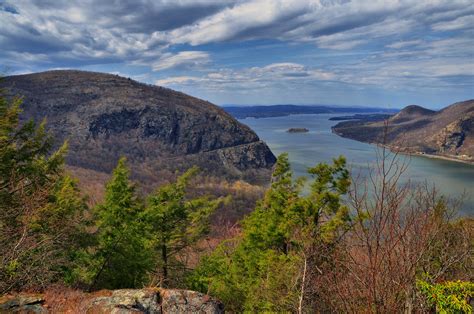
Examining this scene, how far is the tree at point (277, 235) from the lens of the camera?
14.8 m

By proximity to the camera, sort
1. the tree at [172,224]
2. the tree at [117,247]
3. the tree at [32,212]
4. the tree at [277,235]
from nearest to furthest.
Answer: the tree at [32,212], the tree at [117,247], the tree at [277,235], the tree at [172,224]

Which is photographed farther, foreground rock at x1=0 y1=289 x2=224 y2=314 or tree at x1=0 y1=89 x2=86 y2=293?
tree at x1=0 y1=89 x2=86 y2=293

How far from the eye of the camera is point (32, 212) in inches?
428

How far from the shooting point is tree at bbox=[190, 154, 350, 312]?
14.8 meters

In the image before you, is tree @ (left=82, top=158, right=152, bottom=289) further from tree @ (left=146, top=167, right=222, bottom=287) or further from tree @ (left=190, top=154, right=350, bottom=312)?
tree @ (left=190, top=154, right=350, bottom=312)

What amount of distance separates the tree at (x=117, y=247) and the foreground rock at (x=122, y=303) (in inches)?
147

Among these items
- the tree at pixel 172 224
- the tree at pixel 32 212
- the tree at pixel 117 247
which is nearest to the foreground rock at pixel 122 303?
the tree at pixel 32 212

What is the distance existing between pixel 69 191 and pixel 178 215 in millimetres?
4966

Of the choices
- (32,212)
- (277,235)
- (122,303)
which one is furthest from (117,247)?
(277,235)

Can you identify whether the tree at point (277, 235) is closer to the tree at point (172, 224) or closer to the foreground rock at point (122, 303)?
the tree at point (172, 224)

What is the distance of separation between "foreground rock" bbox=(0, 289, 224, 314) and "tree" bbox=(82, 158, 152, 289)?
373 centimetres

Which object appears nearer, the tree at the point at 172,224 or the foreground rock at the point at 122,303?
the foreground rock at the point at 122,303

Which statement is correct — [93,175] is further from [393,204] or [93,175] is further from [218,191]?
[393,204]

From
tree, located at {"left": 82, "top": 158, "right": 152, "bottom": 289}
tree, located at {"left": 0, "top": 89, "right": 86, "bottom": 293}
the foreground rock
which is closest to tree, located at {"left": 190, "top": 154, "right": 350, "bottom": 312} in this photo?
tree, located at {"left": 82, "top": 158, "right": 152, "bottom": 289}
